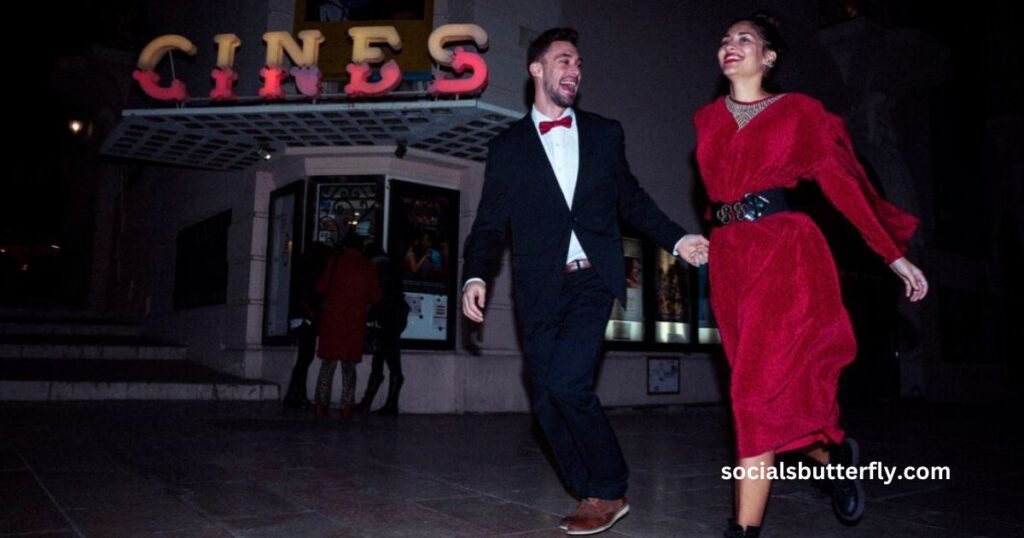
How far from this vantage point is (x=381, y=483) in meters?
3.76

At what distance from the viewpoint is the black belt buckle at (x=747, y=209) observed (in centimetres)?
251

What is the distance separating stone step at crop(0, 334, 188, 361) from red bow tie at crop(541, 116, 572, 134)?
1045 cm

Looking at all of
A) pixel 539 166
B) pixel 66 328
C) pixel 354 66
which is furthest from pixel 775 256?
pixel 66 328

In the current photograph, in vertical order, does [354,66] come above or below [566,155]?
above

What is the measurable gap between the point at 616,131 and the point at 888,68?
1197 centimetres

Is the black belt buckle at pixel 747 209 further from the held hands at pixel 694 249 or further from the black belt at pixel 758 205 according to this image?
the held hands at pixel 694 249

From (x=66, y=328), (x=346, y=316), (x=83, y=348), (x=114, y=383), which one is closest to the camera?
(x=346, y=316)

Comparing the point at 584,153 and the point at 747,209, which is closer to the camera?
the point at 747,209

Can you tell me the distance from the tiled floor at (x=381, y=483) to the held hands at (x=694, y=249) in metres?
1.12

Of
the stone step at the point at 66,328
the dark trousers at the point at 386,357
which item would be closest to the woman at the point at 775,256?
the dark trousers at the point at 386,357

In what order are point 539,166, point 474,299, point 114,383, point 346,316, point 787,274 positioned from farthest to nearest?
point 114,383 → point 346,316 → point 539,166 → point 474,299 → point 787,274

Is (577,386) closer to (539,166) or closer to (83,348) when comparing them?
(539,166)

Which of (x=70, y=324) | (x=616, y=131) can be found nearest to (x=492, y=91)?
(x=616, y=131)

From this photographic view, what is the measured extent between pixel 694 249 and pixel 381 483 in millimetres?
2155
